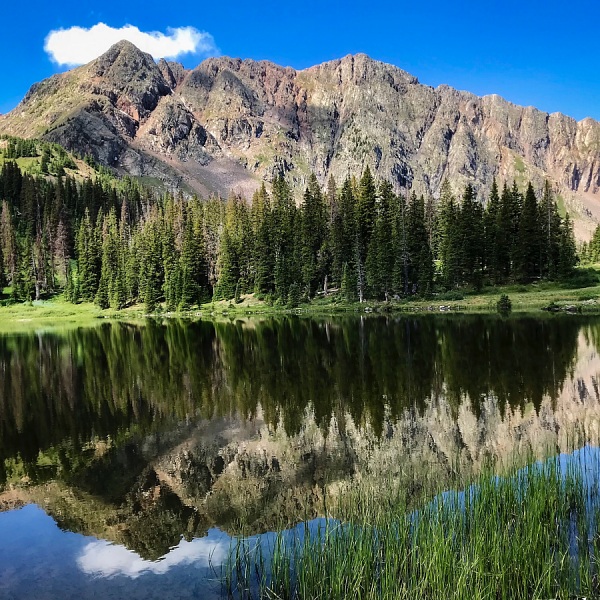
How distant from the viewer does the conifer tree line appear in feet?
284

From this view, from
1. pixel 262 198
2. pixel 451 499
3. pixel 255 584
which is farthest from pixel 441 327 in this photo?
pixel 262 198

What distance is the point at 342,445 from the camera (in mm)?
17719

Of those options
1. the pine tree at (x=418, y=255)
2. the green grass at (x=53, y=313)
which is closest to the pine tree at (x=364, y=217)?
the pine tree at (x=418, y=255)

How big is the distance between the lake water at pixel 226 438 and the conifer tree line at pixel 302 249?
47.3 meters

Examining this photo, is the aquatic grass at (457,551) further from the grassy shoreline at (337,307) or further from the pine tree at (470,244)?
the pine tree at (470,244)

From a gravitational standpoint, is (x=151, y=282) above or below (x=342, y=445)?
above

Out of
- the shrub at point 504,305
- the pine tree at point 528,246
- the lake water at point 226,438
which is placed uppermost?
the pine tree at point 528,246

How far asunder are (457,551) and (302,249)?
91.7 m

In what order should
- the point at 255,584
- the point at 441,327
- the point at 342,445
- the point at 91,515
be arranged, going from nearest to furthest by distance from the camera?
the point at 255,584 < the point at 91,515 < the point at 342,445 < the point at 441,327

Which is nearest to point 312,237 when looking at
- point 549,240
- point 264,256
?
point 264,256

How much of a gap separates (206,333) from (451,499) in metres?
51.3

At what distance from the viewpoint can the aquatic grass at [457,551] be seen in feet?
25.1

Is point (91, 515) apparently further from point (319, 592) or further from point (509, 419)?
point (509, 419)

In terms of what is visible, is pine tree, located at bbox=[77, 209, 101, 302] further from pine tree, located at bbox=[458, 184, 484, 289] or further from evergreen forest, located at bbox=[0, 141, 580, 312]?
pine tree, located at bbox=[458, 184, 484, 289]
